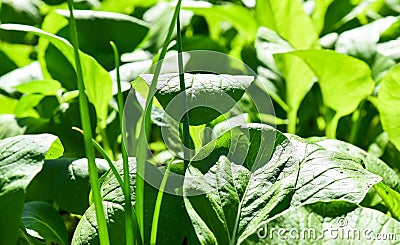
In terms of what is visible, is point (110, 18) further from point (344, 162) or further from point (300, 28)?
point (344, 162)

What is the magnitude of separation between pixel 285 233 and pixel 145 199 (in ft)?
0.53

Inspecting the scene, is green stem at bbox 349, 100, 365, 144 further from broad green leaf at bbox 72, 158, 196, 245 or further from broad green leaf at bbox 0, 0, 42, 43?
broad green leaf at bbox 0, 0, 42, 43

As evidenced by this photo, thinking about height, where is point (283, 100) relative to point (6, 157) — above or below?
below

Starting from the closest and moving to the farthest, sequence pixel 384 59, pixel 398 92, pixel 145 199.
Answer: pixel 145 199
pixel 398 92
pixel 384 59

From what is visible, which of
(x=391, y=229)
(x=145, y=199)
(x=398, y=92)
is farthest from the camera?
(x=398, y=92)

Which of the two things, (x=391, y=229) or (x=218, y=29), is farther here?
(x=218, y=29)

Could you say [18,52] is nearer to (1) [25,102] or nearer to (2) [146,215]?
(1) [25,102]

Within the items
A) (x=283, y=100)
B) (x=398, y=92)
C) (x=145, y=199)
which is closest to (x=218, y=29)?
(x=283, y=100)

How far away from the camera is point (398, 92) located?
699 millimetres

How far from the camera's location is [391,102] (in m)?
0.72

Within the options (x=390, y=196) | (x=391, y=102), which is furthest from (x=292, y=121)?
(x=390, y=196)

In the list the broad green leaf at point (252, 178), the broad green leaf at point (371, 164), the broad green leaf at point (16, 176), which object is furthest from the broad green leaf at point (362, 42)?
the broad green leaf at point (16, 176)

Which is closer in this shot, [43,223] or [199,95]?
[199,95]

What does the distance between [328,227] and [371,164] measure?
0.21 m
